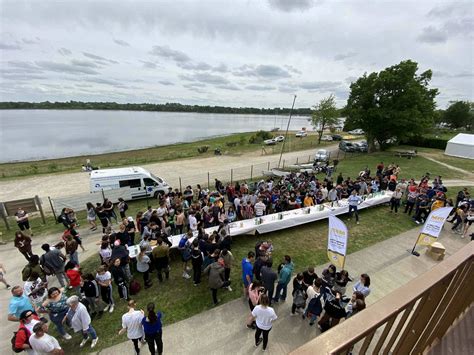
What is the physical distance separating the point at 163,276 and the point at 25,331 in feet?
12.6

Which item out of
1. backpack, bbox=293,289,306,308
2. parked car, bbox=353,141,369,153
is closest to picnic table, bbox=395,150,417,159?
parked car, bbox=353,141,369,153

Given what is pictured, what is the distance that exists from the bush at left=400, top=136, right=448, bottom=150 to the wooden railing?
40642 millimetres

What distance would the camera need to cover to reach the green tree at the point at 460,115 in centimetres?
5888

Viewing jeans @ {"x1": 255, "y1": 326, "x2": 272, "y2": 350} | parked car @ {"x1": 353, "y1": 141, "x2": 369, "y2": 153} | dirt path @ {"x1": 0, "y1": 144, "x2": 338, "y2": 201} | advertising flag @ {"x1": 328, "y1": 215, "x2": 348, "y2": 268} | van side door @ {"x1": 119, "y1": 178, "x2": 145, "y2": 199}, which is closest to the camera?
jeans @ {"x1": 255, "y1": 326, "x2": 272, "y2": 350}

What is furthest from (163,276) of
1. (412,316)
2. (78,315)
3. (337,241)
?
(412,316)

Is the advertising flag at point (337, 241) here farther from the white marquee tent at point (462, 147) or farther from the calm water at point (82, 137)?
the calm water at point (82, 137)

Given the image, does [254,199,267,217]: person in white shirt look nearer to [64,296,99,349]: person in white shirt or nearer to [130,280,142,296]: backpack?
[130,280,142,296]: backpack

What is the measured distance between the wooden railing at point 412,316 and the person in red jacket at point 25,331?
622 cm

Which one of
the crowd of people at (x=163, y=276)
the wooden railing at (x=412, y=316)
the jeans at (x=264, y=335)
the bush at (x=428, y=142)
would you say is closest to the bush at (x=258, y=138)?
the bush at (x=428, y=142)

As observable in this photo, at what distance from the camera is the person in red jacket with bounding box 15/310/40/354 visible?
4.75 metres

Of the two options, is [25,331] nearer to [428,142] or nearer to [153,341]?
[153,341]

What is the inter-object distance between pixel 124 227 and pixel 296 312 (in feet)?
20.2

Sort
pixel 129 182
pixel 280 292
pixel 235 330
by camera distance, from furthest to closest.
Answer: pixel 129 182
pixel 280 292
pixel 235 330

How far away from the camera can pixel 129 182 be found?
50.3ft
